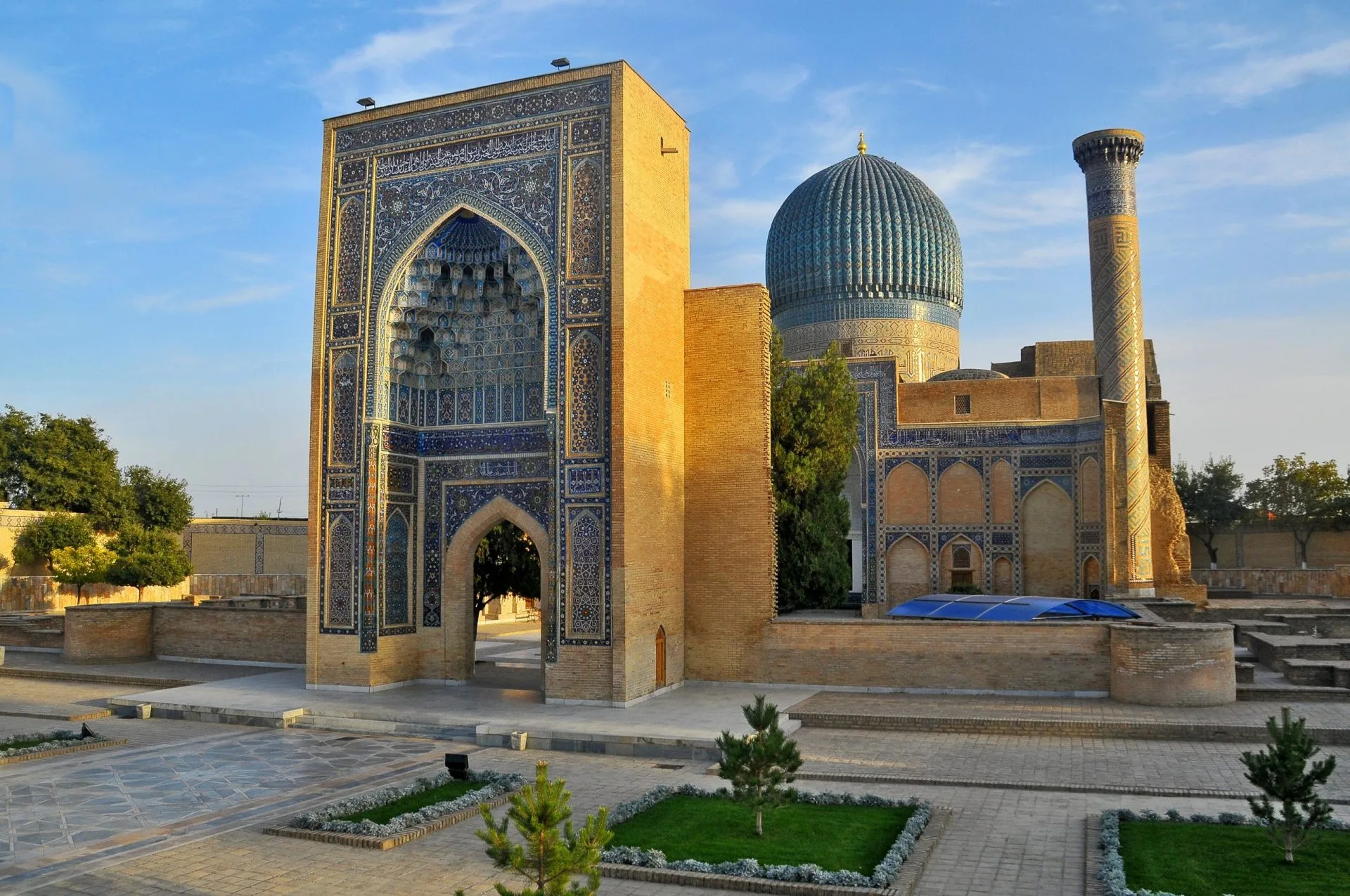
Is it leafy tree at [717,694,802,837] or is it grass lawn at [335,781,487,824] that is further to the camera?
grass lawn at [335,781,487,824]

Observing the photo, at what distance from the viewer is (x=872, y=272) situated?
90.7 feet

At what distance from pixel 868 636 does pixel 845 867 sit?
5648 mm

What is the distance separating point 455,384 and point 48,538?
56.9 feet

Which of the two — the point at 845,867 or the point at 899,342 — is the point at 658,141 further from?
the point at 899,342

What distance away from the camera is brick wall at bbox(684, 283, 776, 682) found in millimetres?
11633

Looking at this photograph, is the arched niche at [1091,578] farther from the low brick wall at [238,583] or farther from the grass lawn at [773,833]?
the low brick wall at [238,583]

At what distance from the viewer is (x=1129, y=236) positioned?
744 inches

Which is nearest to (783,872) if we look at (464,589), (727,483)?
Answer: (727,483)

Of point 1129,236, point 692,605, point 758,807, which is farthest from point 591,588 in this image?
point 1129,236

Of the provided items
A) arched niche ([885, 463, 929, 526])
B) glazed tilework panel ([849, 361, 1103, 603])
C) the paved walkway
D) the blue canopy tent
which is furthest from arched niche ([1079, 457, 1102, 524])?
the paved walkway

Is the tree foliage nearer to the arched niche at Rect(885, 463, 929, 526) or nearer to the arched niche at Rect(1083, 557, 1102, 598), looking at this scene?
the arched niche at Rect(885, 463, 929, 526)

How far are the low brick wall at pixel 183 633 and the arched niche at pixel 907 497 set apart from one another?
11.7m

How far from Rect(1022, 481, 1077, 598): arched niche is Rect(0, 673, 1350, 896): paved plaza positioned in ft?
33.6

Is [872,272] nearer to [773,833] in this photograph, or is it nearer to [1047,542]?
[1047,542]
